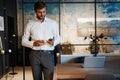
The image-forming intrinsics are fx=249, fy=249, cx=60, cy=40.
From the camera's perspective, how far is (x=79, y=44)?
911 cm

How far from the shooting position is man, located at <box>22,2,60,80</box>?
2355mm

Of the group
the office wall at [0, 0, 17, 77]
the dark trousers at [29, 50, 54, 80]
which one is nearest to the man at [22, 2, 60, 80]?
the dark trousers at [29, 50, 54, 80]

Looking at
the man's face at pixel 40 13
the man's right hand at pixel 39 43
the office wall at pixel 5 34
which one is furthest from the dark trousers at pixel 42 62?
the office wall at pixel 5 34

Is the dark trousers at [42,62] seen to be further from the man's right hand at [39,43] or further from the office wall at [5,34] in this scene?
the office wall at [5,34]

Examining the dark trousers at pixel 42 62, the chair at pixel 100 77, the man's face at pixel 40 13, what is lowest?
the chair at pixel 100 77

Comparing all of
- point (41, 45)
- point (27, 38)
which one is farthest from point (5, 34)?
point (41, 45)

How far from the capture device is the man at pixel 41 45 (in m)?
2.36

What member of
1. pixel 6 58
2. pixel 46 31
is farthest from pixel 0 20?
pixel 46 31

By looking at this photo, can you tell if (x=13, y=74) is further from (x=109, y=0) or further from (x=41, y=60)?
(x=41, y=60)

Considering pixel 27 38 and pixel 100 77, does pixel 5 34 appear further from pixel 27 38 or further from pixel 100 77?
pixel 100 77

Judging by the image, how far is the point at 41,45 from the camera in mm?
2318

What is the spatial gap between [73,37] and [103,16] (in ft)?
4.44

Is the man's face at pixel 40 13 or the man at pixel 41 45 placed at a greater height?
the man's face at pixel 40 13

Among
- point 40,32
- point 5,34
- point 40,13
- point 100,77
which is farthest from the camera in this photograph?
point 5,34
